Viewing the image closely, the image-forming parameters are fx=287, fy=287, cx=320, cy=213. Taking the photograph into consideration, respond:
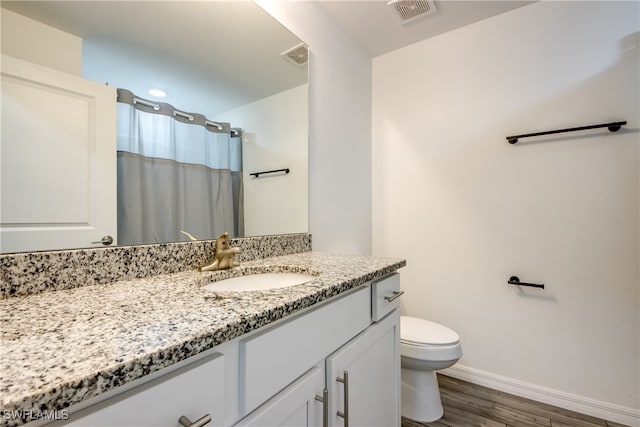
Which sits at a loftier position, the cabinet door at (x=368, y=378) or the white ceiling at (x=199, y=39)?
the white ceiling at (x=199, y=39)

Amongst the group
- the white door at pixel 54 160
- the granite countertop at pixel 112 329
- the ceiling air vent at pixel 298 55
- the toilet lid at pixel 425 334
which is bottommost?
the toilet lid at pixel 425 334

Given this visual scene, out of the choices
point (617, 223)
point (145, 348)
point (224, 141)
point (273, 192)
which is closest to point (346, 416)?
point (145, 348)

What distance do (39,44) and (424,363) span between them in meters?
1.84

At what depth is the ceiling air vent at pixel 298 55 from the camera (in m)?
1.51

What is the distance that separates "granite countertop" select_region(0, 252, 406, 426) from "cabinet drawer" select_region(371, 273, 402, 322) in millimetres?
189

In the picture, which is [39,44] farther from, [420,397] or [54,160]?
[420,397]

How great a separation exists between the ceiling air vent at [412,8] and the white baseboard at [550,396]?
2.23 m

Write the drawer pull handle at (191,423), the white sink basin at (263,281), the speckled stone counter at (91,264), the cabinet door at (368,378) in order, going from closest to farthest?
the drawer pull handle at (191,423)
the speckled stone counter at (91,264)
the cabinet door at (368,378)
the white sink basin at (263,281)

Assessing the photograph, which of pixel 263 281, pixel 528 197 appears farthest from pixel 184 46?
pixel 528 197

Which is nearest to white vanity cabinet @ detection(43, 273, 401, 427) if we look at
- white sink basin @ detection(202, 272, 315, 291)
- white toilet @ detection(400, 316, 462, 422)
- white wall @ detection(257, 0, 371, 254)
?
white sink basin @ detection(202, 272, 315, 291)

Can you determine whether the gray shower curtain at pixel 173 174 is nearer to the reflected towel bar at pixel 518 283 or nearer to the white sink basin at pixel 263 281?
the white sink basin at pixel 263 281

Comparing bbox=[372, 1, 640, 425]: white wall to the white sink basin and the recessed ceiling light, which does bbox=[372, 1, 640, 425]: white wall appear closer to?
the white sink basin

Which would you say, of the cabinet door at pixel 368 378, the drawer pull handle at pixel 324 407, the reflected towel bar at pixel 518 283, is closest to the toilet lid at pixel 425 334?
the cabinet door at pixel 368 378

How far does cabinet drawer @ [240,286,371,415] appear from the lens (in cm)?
54
